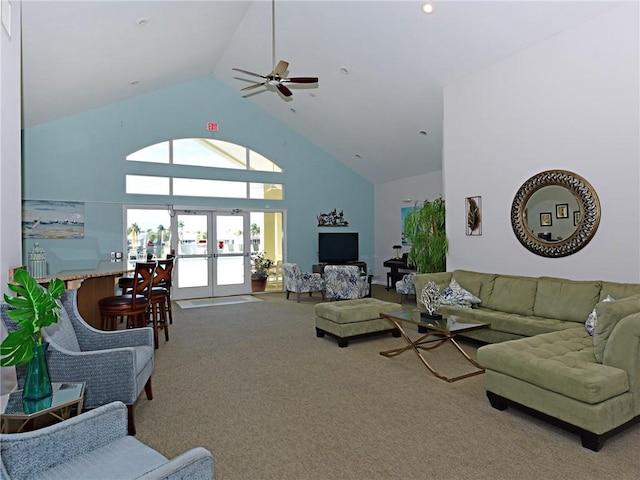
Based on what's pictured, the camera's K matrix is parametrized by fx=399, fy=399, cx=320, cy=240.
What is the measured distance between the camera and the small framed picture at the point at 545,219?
4926 mm

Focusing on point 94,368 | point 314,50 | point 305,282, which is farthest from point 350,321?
point 314,50

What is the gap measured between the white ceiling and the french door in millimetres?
2835

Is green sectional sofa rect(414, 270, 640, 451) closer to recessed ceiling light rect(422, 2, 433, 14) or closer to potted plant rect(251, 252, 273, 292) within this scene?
recessed ceiling light rect(422, 2, 433, 14)

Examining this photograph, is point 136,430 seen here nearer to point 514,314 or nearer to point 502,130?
point 514,314

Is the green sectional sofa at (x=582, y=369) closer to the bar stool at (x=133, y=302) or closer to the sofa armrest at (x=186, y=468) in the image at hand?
the sofa armrest at (x=186, y=468)

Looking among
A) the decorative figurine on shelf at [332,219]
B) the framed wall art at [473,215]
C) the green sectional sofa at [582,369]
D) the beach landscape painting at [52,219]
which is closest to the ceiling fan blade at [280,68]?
the framed wall art at [473,215]

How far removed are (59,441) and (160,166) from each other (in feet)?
25.1

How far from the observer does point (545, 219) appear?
497 cm

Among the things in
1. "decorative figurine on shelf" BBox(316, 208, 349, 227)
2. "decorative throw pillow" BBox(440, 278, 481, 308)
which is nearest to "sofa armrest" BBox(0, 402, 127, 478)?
"decorative throw pillow" BBox(440, 278, 481, 308)

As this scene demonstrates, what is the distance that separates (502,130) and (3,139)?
18.0 feet

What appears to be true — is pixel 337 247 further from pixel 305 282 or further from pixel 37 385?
pixel 37 385

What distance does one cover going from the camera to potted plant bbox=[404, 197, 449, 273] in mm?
6348

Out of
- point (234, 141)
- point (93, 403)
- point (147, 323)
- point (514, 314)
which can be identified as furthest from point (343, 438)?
point (234, 141)

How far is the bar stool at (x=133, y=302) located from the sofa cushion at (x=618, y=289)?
4866 mm
